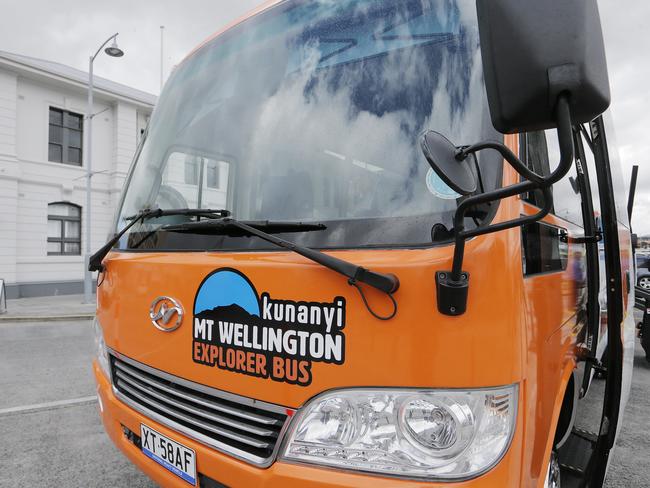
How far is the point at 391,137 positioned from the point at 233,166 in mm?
740

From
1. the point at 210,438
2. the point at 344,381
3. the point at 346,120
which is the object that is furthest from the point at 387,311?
the point at 210,438

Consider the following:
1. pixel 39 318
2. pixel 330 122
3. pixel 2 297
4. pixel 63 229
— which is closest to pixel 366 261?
pixel 330 122

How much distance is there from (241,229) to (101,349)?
1.23 metres

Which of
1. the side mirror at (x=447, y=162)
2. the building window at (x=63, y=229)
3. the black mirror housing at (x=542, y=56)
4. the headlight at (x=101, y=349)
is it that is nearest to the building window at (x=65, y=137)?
the building window at (x=63, y=229)

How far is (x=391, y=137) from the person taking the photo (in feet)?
4.86

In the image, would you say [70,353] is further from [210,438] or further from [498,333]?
[498,333]

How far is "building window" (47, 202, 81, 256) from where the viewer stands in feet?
56.4

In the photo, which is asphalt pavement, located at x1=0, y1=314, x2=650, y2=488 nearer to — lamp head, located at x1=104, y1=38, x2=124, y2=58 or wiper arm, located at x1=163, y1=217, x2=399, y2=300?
wiper arm, located at x1=163, y1=217, x2=399, y2=300

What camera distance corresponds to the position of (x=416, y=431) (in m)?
1.23

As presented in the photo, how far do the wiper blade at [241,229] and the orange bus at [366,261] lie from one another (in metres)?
0.01

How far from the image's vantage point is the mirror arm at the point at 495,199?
984 millimetres

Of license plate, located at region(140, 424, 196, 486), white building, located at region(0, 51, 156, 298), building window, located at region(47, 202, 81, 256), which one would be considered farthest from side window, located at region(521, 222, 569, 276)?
building window, located at region(47, 202, 81, 256)

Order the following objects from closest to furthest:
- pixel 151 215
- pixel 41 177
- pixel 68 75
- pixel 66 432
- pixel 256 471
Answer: pixel 256 471 → pixel 151 215 → pixel 66 432 → pixel 41 177 → pixel 68 75

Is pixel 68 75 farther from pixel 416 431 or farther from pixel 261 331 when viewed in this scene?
pixel 416 431
